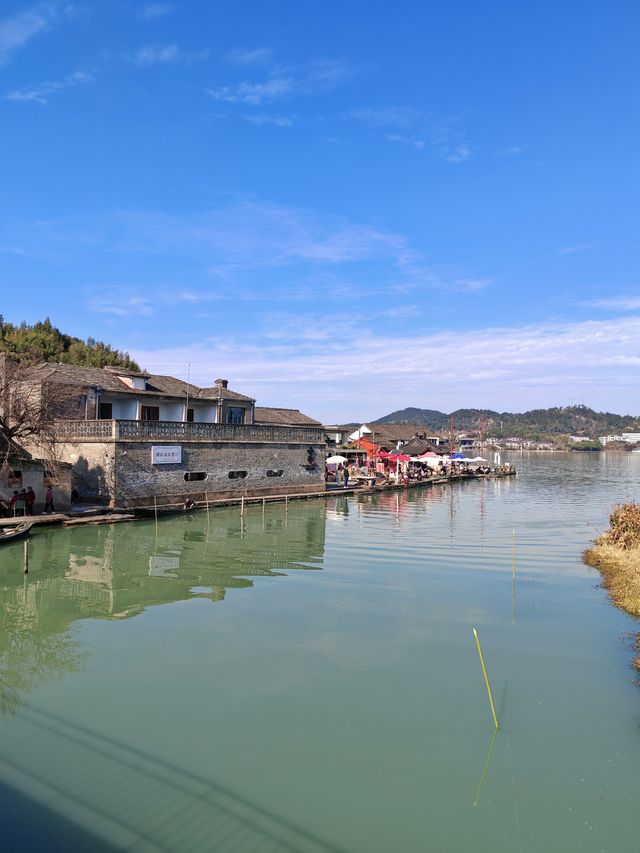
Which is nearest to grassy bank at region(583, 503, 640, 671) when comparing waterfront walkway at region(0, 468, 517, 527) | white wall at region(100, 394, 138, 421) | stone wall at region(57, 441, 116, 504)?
waterfront walkway at region(0, 468, 517, 527)

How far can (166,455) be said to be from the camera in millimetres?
34281

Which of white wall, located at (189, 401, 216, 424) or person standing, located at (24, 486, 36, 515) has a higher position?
white wall, located at (189, 401, 216, 424)

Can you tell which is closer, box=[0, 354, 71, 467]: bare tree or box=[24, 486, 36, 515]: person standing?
box=[0, 354, 71, 467]: bare tree

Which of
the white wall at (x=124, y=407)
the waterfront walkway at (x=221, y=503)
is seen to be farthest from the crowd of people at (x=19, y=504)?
the white wall at (x=124, y=407)

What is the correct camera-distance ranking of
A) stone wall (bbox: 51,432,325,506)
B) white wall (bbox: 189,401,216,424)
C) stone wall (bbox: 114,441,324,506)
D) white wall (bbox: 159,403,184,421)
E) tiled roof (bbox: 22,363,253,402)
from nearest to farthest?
stone wall (bbox: 51,432,325,506), stone wall (bbox: 114,441,324,506), tiled roof (bbox: 22,363,253,402), white wall (bbox: 159,403,184,421), white wall (bbox: 189,401,216,424)

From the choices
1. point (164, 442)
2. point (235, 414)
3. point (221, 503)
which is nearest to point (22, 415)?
point (164, 442)

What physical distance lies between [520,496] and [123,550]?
121 ft

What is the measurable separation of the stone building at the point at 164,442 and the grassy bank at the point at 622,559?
21.6 meters

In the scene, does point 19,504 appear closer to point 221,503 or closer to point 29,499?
point 29,499

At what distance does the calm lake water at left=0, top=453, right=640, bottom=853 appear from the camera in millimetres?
7160

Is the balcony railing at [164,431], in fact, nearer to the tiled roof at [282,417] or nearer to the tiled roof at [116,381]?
the tiled roof at [116,381]

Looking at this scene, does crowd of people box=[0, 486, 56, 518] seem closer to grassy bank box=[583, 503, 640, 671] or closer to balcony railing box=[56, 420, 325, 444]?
balcony railing box=[56, 420, 325, 444]

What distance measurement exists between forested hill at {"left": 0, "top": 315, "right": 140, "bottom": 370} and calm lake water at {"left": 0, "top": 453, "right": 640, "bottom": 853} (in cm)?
4442

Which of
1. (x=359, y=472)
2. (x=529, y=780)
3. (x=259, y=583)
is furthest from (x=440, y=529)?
(x=359, y=472)
